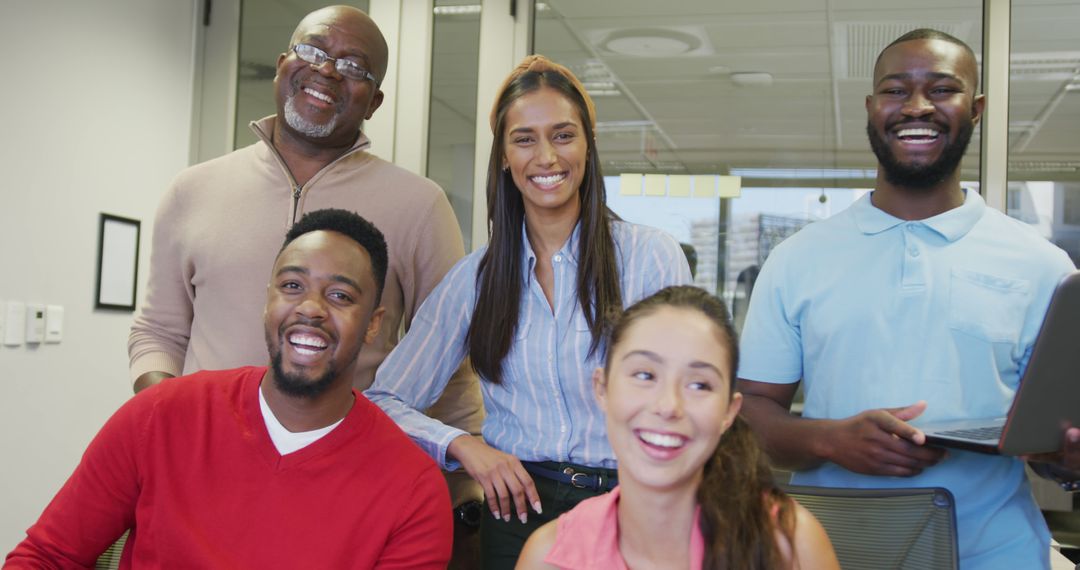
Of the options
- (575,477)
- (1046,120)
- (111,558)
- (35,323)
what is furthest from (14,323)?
(1046,120)

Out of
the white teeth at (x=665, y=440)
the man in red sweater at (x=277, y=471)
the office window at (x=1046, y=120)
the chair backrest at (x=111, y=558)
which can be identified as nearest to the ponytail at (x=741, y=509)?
the white teeth at (x=665, y=440)

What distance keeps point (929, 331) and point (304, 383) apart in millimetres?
1174

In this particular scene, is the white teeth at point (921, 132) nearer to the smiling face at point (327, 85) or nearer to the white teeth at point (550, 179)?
the white teeth at point (550, 179)

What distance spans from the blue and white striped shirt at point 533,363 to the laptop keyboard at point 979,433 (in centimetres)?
61

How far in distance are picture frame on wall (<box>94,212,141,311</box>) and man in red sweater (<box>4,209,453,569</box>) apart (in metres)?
2.16

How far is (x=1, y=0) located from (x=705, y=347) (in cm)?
300

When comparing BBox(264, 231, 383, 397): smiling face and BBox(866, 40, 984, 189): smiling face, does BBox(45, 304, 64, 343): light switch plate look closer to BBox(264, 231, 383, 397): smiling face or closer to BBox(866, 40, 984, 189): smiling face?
BBox(264, 231, 383, 397): smiling face

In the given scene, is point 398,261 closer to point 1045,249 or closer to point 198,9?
point 1045,249

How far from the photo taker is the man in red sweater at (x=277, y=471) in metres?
1.67

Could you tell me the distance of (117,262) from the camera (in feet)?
12.5

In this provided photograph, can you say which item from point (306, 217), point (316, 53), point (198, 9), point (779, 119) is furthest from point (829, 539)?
point (198, 9)

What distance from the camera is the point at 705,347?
1500mm

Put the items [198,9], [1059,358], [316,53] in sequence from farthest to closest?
[198,9], [316,53], [1059,358]

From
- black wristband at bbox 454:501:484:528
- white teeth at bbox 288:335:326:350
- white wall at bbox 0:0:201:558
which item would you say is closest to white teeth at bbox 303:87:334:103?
white teeth at bbox 288:335:326:350
